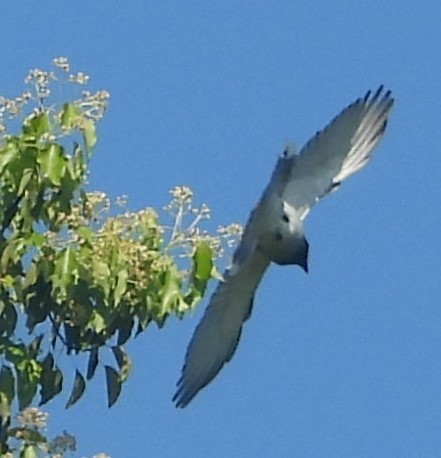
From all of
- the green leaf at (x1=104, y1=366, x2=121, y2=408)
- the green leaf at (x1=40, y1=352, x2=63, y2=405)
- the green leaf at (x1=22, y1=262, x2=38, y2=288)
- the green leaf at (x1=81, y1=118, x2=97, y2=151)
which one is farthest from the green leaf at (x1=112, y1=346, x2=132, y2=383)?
the green leaf at (x1=81, y1=118, x2=97, y2=151)

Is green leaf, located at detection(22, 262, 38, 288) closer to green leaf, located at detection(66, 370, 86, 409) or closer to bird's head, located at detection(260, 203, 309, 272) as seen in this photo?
green leaf, located at detection(66, 370, 86, 409)

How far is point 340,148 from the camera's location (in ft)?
25.7

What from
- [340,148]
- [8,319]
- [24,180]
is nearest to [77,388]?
[8,319]

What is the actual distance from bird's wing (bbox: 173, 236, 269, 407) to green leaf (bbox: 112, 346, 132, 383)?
1.12 metres

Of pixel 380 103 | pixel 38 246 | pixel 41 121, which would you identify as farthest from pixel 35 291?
pixel 380 103

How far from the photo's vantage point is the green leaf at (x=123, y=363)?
6270mm

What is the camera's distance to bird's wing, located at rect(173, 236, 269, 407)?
24.6 ft

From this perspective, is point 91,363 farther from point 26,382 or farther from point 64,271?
point 64,271

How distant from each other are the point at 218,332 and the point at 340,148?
→ 96cm

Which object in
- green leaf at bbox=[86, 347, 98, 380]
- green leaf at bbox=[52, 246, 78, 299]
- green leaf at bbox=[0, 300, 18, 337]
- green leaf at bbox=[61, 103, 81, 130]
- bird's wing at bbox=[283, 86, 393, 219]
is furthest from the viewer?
bird's wing at bbox=[283, 86, 393, 219]

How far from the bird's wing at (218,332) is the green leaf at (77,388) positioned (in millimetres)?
1203

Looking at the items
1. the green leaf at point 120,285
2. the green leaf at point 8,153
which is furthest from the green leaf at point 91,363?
the green leaf at point 8,153

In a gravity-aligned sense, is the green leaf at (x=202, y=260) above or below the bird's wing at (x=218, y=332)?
below

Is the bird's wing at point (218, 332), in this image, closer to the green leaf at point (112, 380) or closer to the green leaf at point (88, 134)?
the green leaf at point (112, 380)
